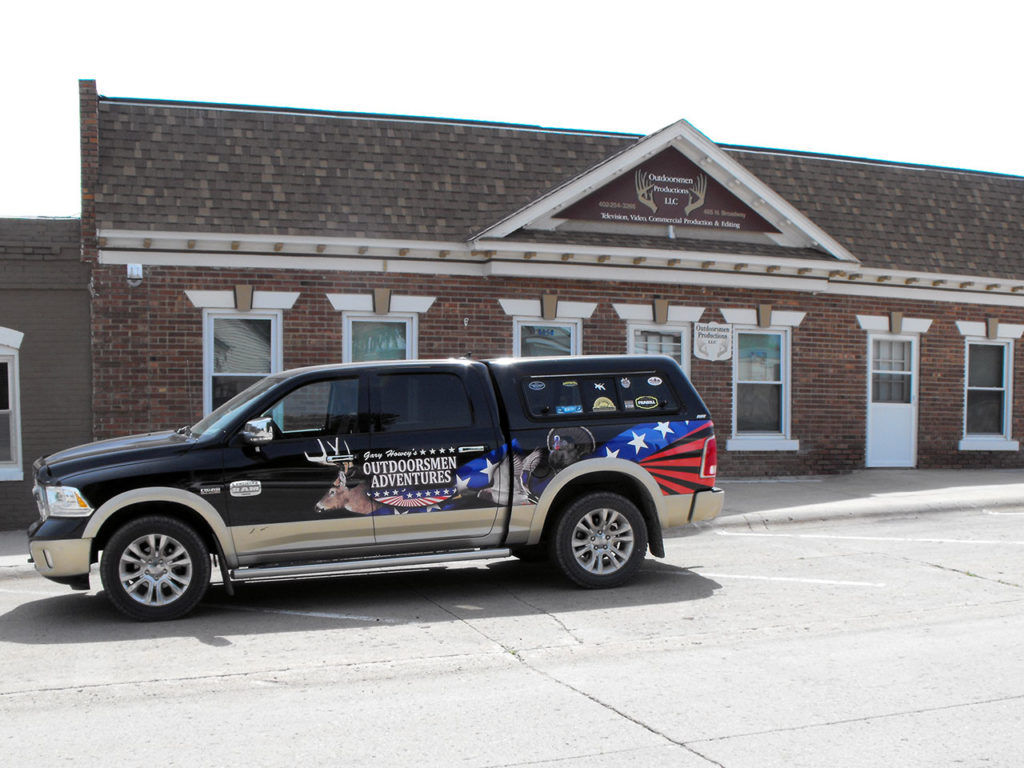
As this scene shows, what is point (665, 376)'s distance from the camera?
8.63 metres

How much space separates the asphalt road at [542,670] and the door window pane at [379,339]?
190 inches

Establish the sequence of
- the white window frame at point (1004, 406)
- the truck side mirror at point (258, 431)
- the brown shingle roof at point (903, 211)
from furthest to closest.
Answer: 1. the white window frame at point (1004, 406)
2. the brown shingle roof at point (903, 211)
3. the truck side mirror at point (258, 431)

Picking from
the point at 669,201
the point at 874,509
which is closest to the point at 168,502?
the point at 874,509

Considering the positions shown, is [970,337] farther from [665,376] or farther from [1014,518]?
[665,376]

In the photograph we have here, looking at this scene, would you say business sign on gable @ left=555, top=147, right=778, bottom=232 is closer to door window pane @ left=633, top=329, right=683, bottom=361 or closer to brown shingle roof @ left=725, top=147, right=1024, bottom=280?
brown shingle roof @ left=725, top=147, right=1024, bottom=280

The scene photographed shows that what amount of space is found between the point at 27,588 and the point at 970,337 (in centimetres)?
1432

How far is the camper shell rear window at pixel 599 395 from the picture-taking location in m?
8.30

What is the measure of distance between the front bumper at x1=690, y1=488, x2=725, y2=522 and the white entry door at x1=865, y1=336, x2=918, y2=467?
8265 mm

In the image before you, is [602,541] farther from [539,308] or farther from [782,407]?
[782,407]

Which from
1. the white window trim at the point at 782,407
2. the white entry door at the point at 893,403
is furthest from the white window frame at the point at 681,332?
the white entry door at the point at 893,403

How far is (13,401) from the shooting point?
41.3 feet

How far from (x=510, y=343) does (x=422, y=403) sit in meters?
6.07

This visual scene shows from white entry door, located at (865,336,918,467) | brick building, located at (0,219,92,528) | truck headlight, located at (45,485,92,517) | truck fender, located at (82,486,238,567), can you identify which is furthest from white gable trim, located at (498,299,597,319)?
truck headlight, located at (45,485,92,517)

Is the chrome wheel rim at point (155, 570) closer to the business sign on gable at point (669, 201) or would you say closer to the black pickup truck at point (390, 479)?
the black pickup truck at point (390, 479)
